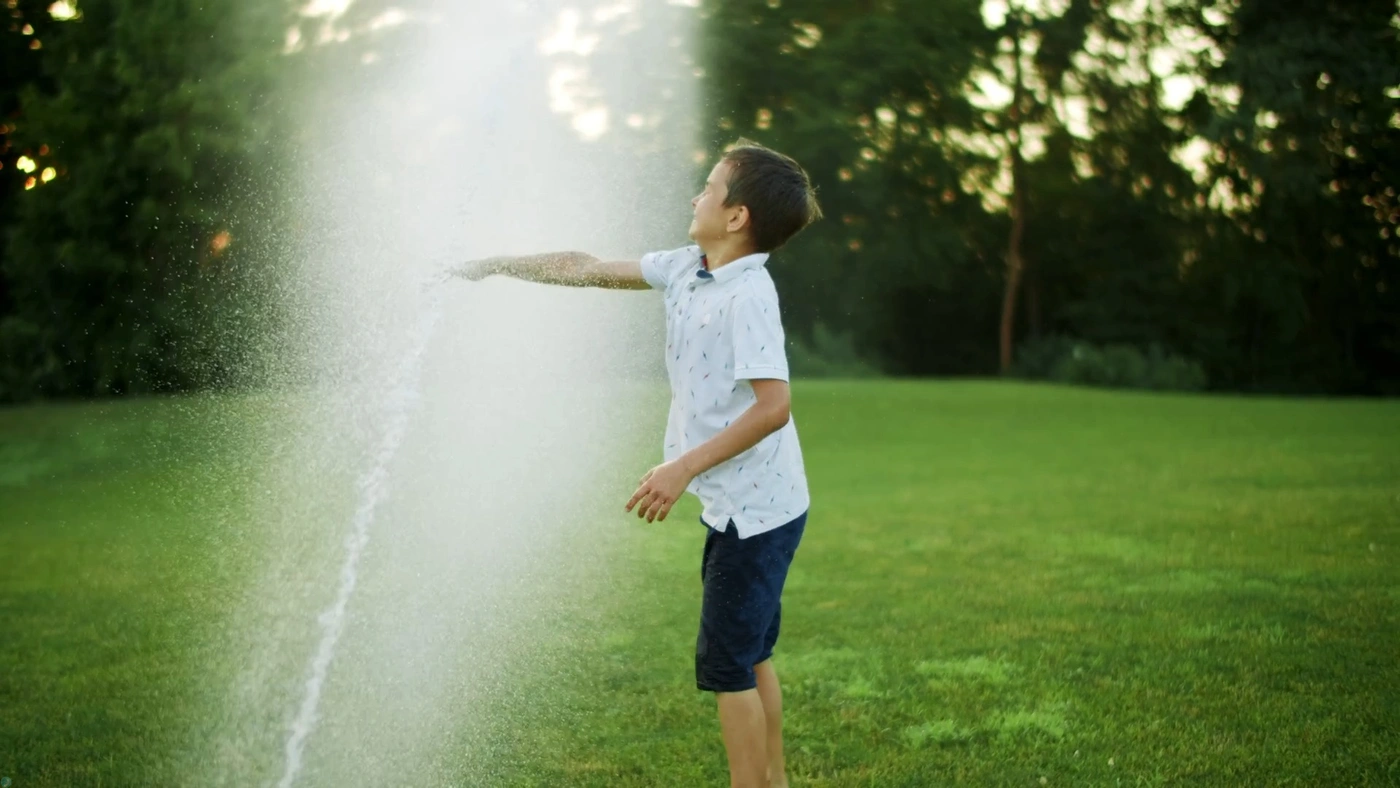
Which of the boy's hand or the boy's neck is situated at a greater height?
the boy's neck

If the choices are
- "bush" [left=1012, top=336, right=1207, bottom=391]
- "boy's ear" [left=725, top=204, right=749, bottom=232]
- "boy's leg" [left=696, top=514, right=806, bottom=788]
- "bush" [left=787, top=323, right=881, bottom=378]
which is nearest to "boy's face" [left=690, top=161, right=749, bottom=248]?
"boy's ear" [left=725, top=204, right=749, bottom=232]

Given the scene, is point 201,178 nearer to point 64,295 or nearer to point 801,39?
point 64,295

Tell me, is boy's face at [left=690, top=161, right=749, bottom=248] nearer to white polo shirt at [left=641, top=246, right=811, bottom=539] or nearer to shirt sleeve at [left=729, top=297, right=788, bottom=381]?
white polo shirt at [left=641, top=246, right=811, bottom=539]

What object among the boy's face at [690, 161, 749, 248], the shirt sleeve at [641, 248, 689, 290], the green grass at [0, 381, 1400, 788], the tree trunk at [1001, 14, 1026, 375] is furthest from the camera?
the tree trunk at [1001, 14, 1026, 375]

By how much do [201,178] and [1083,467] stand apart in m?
8.48

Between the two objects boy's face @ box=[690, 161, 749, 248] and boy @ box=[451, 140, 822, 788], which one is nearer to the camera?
boy @ box=[451, 140, 822, 788]

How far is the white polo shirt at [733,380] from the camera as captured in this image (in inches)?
113

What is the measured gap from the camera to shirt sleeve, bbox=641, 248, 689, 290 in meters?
3.17

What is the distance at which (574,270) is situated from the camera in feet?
11.1

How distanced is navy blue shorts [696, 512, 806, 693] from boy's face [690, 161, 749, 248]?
2.20 ft

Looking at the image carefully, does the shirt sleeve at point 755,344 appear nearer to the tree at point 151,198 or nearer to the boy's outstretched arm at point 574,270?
the boy's outstretched arm at point 574,270

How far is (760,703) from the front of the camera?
2957 millimetres

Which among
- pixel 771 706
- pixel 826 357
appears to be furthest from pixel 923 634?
pixel 826 357

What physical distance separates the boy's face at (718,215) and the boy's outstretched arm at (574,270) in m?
0.30
